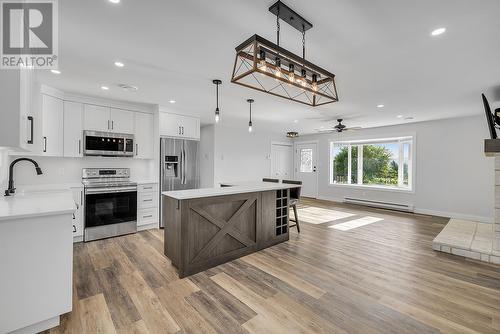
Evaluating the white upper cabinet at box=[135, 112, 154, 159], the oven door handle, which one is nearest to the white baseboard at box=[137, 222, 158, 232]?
the oven door handle

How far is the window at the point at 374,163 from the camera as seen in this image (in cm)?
650

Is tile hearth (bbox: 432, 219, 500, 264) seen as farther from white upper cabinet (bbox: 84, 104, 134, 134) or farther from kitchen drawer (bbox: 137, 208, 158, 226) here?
→ white upper cabinet (bbox: 84, 104, 134, 134)

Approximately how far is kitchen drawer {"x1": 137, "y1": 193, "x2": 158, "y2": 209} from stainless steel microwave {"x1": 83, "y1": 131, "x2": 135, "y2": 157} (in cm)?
86

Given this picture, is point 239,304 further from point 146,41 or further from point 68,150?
point 68,150

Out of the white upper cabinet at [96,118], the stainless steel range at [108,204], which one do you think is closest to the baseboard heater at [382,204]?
the stainless steel range at [108,204]

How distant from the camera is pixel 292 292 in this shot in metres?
2.33

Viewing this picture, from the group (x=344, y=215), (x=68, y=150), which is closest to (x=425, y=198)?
(x=344, y=215)

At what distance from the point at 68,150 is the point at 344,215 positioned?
615 cm

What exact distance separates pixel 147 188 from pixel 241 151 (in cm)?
353

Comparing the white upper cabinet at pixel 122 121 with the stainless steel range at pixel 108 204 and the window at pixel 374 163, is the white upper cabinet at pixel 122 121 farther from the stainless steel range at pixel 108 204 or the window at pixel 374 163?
the window at pixel 374 163

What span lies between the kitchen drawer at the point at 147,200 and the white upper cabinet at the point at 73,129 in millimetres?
1265

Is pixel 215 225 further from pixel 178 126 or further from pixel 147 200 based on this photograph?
pixel 178 126

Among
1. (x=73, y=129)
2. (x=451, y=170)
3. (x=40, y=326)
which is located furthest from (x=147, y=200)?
(x=451, y=170)

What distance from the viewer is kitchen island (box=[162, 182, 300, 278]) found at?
105 inches
